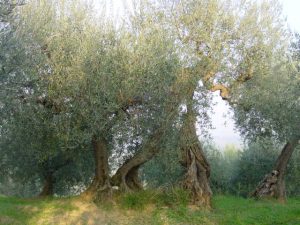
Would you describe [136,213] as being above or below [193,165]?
below

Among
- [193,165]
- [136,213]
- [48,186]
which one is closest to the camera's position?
[136,213]

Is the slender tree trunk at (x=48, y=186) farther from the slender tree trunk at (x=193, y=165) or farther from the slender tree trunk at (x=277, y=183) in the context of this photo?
the slender tree trunk at (x=277, y=183)

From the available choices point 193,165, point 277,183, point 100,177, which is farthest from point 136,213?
point 277,183

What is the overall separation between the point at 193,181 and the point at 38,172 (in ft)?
31.7

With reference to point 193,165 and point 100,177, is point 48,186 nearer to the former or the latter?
point 100,177

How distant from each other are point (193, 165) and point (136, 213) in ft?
11.4

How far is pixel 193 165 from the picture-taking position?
17.8 m

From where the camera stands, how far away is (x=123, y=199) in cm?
1612

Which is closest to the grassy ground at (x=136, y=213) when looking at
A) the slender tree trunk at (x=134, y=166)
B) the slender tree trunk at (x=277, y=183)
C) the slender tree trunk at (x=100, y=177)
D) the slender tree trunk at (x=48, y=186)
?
the slender tree trunk at (x=100, y=177)

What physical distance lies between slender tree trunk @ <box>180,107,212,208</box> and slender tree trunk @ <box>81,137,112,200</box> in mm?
3108

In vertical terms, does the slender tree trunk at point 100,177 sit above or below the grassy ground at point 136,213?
above

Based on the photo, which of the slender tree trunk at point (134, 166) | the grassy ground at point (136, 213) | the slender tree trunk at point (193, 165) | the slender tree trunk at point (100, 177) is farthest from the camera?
the slender tree trunk at point (100, 177)

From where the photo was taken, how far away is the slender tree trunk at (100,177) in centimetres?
1652

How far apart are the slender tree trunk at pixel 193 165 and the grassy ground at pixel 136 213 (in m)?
0.62
